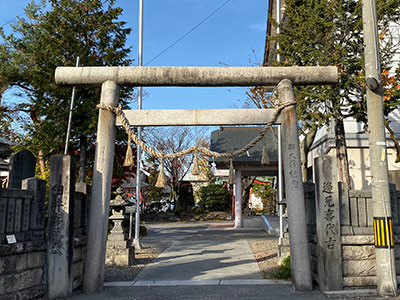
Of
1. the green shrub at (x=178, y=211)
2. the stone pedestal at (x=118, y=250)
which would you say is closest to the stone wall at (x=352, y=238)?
the stone pedestal at (x=118, y=250)

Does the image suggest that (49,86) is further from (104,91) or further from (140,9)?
(104,91)

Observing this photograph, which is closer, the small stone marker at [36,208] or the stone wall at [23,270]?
the stone wall at [23,270]

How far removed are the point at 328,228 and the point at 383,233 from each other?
0.89m

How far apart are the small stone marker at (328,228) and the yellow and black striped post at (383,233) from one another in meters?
→ 0.66

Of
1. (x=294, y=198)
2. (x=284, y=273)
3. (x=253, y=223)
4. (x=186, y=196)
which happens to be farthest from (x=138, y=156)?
(x=186, y=196)

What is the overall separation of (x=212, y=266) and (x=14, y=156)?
5.68 m

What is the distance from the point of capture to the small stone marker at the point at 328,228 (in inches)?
256

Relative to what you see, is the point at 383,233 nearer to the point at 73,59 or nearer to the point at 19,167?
the point at 19,167

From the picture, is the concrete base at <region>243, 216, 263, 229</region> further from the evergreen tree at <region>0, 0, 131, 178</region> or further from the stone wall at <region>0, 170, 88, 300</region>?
the stone wall at <region>0, 170, 88, 300</region>

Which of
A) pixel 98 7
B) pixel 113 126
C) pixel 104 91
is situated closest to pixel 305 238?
pixel 113 126

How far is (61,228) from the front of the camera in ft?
21.3

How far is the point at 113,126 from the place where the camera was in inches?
288

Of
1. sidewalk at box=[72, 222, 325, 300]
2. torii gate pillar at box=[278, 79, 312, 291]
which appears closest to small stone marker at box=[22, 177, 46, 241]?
sidewalk at box=[72, 222, 325, 300]

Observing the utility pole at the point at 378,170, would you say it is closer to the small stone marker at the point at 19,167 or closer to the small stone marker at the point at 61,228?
the small stone marker at the point at 61,228
